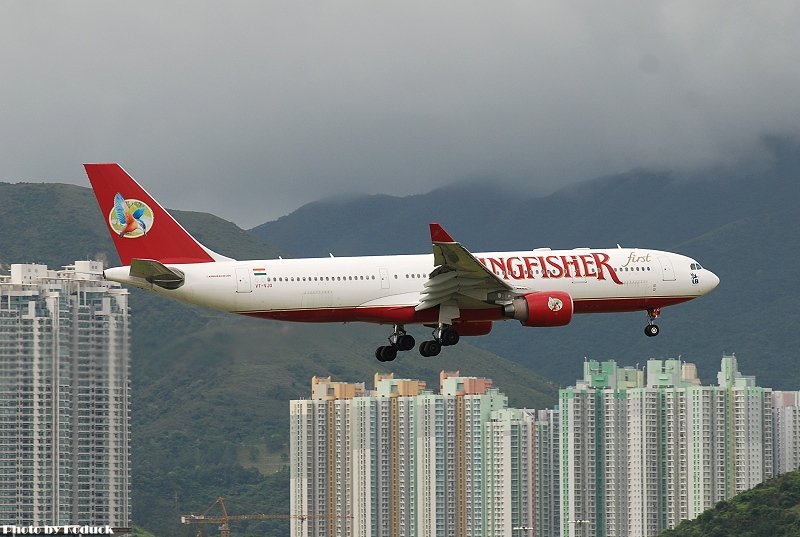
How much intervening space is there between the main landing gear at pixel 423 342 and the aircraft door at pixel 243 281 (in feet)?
26.7

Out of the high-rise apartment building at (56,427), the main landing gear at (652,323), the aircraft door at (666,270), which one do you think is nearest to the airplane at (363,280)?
the main landing gear at (652,323)

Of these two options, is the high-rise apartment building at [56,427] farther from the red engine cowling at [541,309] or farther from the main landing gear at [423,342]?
the red engine cowling at [541,309]

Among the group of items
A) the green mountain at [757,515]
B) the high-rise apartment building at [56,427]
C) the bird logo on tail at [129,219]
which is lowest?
the green mountain at [757,515]

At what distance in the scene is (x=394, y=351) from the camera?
8812 cm

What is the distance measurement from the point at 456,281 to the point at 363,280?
447cm

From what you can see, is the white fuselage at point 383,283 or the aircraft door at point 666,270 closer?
the white fuselage at point 383,283

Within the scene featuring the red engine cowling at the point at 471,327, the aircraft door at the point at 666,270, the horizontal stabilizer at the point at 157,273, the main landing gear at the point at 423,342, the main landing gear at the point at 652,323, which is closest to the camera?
the horizontal stabilizer at the point at 157,273

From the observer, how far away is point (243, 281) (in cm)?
8281

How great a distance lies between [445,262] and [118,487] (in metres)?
101

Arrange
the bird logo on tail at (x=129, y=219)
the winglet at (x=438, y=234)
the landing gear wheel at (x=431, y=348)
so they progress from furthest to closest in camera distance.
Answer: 1. the landing gear wheel at (x=431, y=348)
2. the bird logo on tail at (x=129, y=219)
3. the winglet at (x=438, y=234)

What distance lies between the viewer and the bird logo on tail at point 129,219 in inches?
3314

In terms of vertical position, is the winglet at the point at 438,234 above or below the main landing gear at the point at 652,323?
Result: above

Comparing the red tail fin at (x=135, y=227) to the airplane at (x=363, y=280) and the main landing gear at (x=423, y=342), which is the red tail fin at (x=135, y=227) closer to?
the airplane at (x=363, y=280)

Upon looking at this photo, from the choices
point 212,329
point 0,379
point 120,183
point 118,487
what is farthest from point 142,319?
point 0,379
